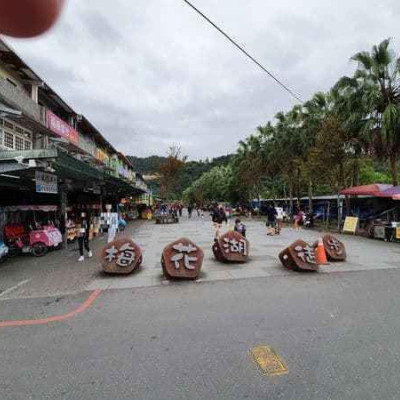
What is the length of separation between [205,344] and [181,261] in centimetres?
376

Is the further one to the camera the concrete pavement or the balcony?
the balcony

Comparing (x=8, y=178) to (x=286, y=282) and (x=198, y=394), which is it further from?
(x=198, y=394)

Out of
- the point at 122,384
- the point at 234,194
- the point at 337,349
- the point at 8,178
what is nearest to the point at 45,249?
the point at 8,178

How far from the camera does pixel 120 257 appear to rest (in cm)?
852

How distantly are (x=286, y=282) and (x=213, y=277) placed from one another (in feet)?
5.60

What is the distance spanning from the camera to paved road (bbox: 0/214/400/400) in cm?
326

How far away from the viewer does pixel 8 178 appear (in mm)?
10867

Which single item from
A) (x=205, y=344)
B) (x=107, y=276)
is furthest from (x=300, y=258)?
(x=205, y=344)

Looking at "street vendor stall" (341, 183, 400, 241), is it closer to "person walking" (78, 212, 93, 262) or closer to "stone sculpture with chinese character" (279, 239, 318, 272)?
"stone sculpture with chinese character" (279, 239, 318, 272)

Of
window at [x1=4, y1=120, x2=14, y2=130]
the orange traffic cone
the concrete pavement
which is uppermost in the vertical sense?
window at [x1=4, y1=120, x2=14, y2=130]

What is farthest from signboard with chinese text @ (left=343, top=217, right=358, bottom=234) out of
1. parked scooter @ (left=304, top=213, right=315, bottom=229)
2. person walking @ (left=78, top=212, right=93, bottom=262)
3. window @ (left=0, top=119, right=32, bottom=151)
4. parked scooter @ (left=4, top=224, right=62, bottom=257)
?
window @ (left=0, top=119, right=32, bottom=151)

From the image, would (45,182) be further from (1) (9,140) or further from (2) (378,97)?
(2) (378,97)

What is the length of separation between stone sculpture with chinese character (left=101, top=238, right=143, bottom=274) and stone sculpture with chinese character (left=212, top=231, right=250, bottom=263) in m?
2.45

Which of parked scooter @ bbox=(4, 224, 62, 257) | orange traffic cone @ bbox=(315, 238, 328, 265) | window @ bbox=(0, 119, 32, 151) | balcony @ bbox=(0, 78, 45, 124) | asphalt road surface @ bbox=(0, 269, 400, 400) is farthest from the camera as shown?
window @ bbox=(0, 119, 32, 151)
